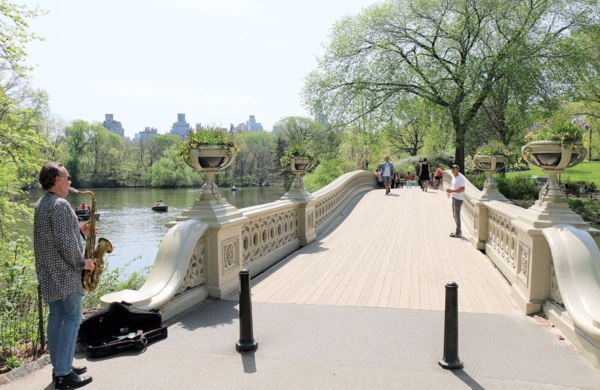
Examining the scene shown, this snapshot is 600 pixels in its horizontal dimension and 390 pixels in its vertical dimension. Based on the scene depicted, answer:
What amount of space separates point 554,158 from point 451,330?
3017mm

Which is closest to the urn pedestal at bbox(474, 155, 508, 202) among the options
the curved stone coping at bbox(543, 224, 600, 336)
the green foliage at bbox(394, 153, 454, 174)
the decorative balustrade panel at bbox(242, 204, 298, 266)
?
the decorative balustrade panel at bbox(242, 204, 298, 266)

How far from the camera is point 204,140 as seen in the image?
6277mm

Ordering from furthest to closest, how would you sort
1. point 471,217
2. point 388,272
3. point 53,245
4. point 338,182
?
1. point 338,182
2. point 471,217
3. point 388,272
4. point 53,245

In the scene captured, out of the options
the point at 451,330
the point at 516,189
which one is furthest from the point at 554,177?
the point at 516,189

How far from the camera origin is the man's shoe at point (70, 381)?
3540mm

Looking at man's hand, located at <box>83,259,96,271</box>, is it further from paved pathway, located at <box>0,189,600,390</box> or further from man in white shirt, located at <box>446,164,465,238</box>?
man in white shirt, located at <box>446,164,465,238</box>

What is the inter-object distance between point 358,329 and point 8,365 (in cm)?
353

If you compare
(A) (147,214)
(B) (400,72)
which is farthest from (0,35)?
(A) (147,214)

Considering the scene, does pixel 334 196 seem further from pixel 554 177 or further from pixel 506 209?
pixel 554 177

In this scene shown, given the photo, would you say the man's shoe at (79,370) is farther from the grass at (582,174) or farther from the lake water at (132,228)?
the grass at (582,174)

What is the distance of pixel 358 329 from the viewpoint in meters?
4.89

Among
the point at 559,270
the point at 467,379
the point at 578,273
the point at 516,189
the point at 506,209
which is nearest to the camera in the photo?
the point at 467,379

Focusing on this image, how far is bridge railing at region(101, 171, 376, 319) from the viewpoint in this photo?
17.0ft

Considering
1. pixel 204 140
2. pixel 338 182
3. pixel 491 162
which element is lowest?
pixel 338 182
